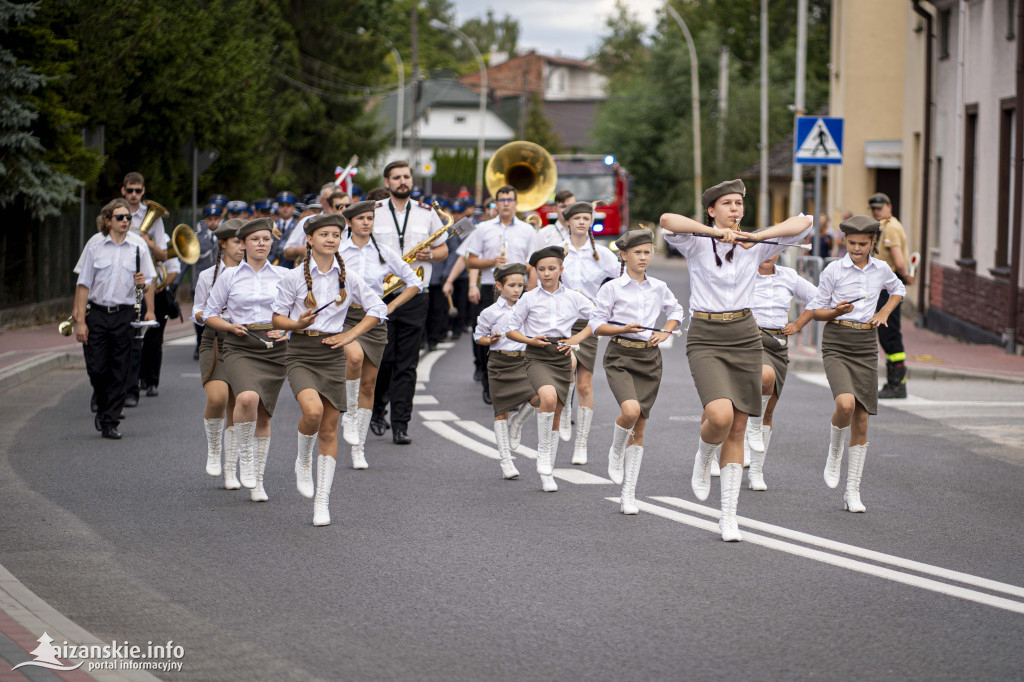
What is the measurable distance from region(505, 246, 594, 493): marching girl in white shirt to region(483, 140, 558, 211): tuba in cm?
634

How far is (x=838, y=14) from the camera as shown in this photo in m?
39.3

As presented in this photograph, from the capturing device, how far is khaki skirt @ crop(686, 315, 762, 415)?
7.63 meters

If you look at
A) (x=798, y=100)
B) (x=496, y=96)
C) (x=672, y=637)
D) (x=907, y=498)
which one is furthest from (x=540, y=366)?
(x=496, y=96)

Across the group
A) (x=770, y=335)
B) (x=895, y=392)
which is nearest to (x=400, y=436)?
(x=770, y=335)

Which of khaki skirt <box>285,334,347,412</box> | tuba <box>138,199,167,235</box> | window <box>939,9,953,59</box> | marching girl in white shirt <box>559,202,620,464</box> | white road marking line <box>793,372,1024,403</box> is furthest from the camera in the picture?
window <box>939,9,953,59</box>

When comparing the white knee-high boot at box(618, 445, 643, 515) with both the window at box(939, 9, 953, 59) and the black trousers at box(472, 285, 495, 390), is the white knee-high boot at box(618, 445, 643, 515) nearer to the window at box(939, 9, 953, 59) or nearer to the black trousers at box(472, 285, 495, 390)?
the black trousers at box(472, 285, 495, 390)

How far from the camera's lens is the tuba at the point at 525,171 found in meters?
15.8

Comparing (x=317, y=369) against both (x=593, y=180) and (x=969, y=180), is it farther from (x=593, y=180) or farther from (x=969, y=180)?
(x=593, y=180)

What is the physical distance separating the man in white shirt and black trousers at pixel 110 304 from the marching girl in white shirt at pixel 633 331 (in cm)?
470

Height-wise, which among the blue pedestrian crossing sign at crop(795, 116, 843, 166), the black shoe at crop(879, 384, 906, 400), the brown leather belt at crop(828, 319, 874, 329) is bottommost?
the black shoe at crop(879, 384, 906, 400)

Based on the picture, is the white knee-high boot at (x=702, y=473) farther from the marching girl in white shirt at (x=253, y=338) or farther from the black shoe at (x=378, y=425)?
the black shoe at (x=378, y=425)

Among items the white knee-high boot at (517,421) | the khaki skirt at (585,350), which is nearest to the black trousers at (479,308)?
the khaki skirt at (585,350)

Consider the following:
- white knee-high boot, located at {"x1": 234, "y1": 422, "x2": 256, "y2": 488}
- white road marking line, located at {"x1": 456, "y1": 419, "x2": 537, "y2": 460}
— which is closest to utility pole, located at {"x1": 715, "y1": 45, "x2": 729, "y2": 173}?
white road marking line, located at {"x1": 456, "y1": 419, "x2": 537, "y2": 460}

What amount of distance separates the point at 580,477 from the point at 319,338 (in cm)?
239
